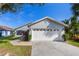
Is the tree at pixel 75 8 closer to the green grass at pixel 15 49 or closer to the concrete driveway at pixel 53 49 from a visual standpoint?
the concrete driveway at pixel 53 49

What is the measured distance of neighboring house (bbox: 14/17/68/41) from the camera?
13.2 m

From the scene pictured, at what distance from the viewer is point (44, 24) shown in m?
13.6

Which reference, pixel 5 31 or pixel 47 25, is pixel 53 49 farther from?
pixel 5 31

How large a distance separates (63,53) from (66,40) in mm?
1392

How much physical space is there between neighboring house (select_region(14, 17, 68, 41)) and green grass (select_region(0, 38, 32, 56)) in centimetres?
118

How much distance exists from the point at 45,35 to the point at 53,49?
5.14 feet

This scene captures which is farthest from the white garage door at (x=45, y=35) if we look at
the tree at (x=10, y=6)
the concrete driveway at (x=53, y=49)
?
the tree at (x=10, y=6)

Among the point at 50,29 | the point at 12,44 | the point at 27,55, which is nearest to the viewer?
the point at 27,55

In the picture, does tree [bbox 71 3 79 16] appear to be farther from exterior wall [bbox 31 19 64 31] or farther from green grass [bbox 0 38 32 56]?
green grass [bbox 0 38 32 56]

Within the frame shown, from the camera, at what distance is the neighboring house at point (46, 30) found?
13188 millimetres

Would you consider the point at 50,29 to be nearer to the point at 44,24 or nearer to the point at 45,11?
the point at 44,24

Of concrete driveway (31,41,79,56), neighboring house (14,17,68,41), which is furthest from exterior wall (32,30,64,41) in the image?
concrete driveway (31,41,79,56)

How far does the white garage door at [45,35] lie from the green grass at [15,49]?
122 centimetres

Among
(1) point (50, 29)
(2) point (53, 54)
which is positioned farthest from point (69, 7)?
(2) point (53, 54)
